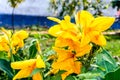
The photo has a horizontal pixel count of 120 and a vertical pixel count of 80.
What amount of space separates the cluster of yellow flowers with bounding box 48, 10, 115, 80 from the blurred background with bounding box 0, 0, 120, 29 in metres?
12.9

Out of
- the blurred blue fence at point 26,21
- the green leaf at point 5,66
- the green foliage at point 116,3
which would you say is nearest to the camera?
the green leaf at point 5,66

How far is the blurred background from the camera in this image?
17.2m

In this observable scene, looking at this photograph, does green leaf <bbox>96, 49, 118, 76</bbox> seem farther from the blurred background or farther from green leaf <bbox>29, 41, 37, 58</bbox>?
the blurred background

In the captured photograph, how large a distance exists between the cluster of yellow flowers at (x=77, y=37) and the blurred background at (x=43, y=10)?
1290 cm

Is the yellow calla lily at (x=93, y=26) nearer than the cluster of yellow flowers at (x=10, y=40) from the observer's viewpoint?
Yes

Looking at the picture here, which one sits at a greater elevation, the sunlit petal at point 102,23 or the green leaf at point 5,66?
the sunlit petal at point 102,23

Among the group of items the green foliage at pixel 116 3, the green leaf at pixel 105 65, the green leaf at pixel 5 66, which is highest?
the green leaf at pixel 105 65

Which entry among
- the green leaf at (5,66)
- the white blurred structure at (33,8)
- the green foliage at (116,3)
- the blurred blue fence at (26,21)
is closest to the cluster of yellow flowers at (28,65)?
the green leaf at (5,66)

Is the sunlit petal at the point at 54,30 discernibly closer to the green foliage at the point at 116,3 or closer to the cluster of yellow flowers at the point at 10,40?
the cluster of yellow flowers at the point at 10,40

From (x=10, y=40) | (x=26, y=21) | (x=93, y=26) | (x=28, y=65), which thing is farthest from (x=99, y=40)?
(x=26, y=21)

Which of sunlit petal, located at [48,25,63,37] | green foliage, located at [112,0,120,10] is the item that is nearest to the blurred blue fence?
green foliage, located at [112,0,120,10]

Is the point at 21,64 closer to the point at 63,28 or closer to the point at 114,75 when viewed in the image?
the point at 63,28

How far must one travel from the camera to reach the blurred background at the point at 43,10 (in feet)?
56.3

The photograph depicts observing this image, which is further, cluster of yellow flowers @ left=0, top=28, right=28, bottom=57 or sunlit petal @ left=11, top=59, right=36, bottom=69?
cluster of yellow flowers @ left=0, top=28, right=28, bottom=57
